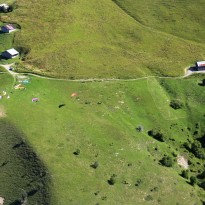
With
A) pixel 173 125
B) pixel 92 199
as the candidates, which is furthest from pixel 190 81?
pixel 92 199

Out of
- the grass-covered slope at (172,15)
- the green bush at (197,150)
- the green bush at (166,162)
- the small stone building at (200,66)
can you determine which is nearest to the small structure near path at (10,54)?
the grass-covered slope at (172,15)

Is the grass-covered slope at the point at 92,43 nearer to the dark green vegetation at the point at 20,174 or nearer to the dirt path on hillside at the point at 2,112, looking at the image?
the dirt path on hillside at the point at 2,112

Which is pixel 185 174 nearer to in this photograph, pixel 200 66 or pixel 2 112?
pixel 2 112

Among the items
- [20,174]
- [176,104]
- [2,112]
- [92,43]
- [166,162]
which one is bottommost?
[176,104]

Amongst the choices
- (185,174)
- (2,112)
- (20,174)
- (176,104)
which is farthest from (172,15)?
(20,174)

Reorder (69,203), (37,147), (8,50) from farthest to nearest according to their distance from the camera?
(8,50)
(37,147)
(69,203)

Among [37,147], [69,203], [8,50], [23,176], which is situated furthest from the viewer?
[8,50]

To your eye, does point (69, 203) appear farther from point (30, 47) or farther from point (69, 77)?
point (30, 47)
